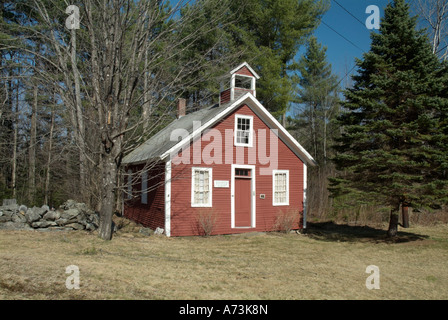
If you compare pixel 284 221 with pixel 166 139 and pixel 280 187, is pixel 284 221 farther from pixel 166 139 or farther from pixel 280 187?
pixel 166 139

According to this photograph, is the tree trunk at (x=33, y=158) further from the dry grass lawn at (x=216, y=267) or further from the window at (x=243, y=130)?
the window at (x=243, y=130)

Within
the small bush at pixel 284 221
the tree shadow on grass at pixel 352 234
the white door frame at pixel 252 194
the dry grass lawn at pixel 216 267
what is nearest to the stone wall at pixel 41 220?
the dry grass lawn at pixel 216 267

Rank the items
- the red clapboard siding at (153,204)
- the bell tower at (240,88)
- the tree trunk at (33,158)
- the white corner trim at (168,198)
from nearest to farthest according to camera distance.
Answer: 1. the white corner trim at (168,198)
2. the red clapboard siding at (153,204)
3. the bell tower at (240,88)
4. the tree trunk at (33,158)

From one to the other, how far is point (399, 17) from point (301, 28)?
1361 cm

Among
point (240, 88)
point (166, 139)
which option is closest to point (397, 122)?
point (240, 88)

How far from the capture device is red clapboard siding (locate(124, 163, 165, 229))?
14.0m

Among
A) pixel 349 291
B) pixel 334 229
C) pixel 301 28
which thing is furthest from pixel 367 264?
pixel 301 28

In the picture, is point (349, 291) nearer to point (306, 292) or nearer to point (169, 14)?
point (306, 292)

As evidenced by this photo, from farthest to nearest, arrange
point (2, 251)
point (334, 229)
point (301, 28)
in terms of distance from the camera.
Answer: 1. point (301, 28)
2. point (334, 229)
3. point (2, 251)

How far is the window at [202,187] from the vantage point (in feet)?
46.1

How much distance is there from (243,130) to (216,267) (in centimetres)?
749

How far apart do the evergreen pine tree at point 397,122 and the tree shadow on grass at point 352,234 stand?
97 cm

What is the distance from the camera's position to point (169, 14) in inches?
416

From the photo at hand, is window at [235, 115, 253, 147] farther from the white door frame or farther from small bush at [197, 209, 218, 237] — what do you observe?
small bush at [197, 209, 218, 237]
